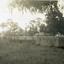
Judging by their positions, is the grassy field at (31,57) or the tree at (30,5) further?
the tree at (30,5)

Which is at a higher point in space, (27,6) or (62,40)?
(27,6)

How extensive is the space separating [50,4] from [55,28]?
20900 mm

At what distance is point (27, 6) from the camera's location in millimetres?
8820

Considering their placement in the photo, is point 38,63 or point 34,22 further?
point 34,22

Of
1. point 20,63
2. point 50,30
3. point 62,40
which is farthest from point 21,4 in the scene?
point 50,30

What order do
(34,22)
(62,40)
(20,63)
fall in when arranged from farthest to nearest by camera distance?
1. (34,22)
2. (62,40)
3. (20,63)

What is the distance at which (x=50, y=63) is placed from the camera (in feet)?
17.7

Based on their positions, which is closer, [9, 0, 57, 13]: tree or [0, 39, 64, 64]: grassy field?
[0, 39, 64, 64]: grassy field

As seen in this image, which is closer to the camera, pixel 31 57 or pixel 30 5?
pixel 31 57

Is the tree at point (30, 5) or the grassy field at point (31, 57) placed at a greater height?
the tree at point (30, 5)

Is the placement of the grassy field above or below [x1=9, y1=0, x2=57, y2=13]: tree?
below

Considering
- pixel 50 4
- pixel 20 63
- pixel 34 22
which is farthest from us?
pixel 34 22

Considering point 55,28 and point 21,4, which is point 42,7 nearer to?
point 21,4

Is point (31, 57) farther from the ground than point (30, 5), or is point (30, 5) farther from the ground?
point (30, 5)
